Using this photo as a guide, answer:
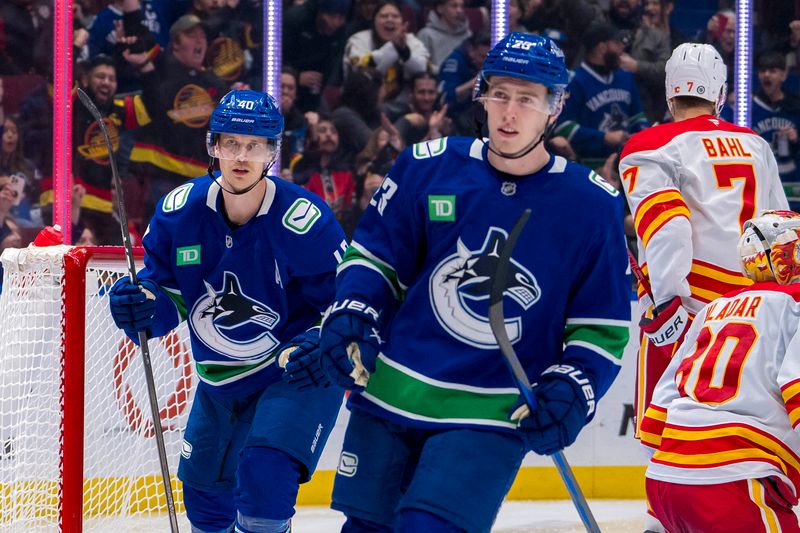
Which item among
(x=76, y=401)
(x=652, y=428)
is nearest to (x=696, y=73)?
(x=652, y=428)

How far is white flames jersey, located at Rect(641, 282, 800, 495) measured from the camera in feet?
7.06

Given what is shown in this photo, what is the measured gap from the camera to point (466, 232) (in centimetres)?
208

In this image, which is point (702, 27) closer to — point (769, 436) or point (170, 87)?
point (170, 87)

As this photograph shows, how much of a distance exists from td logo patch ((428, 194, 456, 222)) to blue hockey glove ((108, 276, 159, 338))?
1.04 m

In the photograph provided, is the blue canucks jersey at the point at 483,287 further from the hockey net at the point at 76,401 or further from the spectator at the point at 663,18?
the spectator at the point at 663,18

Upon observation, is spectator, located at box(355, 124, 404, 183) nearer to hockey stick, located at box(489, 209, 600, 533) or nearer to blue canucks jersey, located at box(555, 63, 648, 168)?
blue canucks jersey, located at box(555, 63, 648, 168)

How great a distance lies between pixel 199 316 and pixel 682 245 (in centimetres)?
114

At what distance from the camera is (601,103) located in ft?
18.3

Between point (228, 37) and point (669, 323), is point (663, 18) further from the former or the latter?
point (669, 323)

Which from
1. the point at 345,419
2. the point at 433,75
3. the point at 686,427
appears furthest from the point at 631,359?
the point at 686,427

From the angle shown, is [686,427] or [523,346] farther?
[686,427]

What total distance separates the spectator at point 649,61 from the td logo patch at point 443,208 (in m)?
3.74

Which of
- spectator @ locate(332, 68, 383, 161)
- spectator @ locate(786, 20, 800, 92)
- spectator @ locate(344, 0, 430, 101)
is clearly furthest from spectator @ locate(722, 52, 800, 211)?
spectator @ locate(332, 68, 383, 161)

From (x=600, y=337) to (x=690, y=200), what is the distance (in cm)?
120
